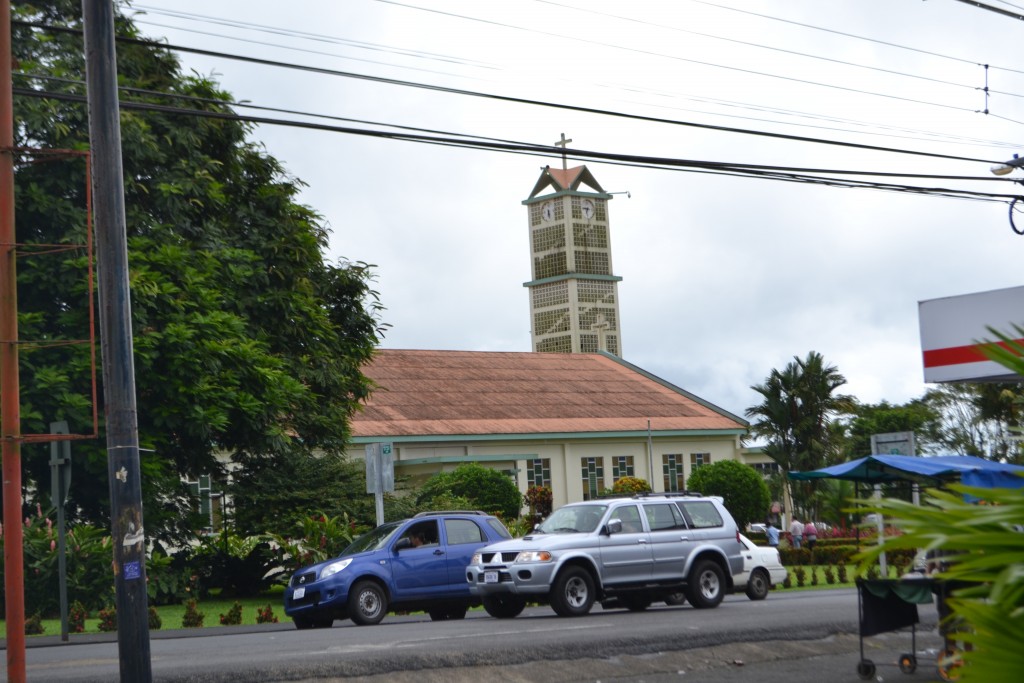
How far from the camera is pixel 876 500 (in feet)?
8.96

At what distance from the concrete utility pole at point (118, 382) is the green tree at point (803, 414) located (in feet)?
145

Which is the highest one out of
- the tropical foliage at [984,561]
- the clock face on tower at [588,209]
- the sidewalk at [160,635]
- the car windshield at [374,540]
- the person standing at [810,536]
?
the clock face on tower at [588,209]

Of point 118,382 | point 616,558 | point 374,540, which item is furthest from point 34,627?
point 118,382

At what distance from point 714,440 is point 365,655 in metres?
45.1

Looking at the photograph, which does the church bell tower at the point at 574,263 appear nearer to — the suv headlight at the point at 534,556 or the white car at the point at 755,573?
the white car at the point at 755,573

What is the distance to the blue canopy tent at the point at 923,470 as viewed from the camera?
13.6 meters

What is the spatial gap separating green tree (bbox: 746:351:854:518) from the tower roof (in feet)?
213

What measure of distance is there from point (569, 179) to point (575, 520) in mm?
98423

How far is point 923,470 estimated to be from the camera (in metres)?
13.8

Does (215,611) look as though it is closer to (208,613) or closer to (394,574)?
(208,613)

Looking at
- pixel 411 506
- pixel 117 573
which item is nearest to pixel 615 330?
pixel 411 506

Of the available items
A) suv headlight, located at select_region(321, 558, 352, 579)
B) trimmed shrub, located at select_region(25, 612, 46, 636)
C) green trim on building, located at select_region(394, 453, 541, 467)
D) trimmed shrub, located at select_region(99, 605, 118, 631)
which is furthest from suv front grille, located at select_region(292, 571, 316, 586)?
green trim on building, located at select_region(394, 453, 541, 467)

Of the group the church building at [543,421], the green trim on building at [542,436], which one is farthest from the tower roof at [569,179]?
the green trim on building at [542,436]

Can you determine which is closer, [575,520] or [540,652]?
[540,652]
